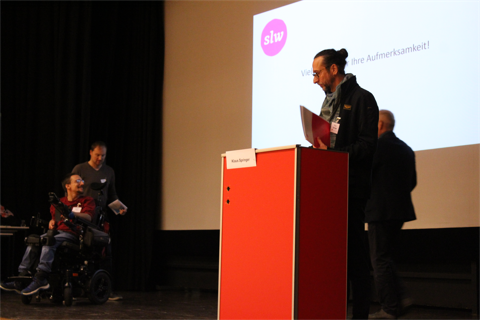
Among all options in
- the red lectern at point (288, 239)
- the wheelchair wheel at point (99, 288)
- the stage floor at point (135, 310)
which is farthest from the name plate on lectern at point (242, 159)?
the wheelchair wheel at point (99, 288)

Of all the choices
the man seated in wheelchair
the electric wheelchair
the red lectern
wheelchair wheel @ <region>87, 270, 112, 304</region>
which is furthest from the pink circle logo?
the red lectern

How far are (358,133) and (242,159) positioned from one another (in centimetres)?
53

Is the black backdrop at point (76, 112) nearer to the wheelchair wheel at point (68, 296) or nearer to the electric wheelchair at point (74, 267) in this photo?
the electric wheelchair at point (74, 267)

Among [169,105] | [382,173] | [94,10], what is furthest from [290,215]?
[94,10]

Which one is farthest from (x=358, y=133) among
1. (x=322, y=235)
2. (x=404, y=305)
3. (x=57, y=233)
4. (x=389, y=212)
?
(x=57, y=233)

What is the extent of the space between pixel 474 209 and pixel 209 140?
2793 millimetres

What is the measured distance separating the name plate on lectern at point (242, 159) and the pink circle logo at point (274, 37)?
2495 millimetres

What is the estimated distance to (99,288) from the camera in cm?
398

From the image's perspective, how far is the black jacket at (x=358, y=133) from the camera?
215 cm

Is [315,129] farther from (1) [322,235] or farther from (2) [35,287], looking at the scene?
(2) [35,287]

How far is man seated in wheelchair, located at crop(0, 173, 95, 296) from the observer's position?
3715 millimetres

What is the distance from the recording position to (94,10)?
5664 millimetres

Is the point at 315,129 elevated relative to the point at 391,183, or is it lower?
elevated

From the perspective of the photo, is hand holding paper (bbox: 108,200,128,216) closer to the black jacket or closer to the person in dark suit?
the person in dark suit
